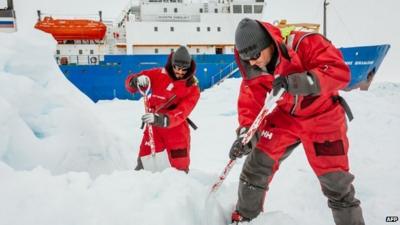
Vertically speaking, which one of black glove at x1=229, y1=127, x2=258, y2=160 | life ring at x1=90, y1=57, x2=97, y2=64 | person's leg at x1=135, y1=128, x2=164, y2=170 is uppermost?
black glove at x1=229, y1=127, x2=258, y2=160

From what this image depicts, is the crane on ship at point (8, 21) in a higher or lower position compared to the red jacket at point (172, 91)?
higher

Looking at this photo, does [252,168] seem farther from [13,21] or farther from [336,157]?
[13,21]

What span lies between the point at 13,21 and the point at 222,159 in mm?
9682

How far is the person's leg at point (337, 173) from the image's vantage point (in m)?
2.23

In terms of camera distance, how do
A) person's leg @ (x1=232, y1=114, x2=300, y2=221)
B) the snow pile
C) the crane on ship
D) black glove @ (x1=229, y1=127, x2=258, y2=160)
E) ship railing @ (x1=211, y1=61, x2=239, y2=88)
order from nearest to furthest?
black glove @ (x1=229, y1=127, x2=258, y2=160)
person's leg @ (x1=232, y1=114, x2=300, y2=221)
the snow pile
the crane on ship
ship railing @ (x1=211, y1=61, x2=239, y2=88)

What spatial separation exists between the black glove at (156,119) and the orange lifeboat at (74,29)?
16.8 meters

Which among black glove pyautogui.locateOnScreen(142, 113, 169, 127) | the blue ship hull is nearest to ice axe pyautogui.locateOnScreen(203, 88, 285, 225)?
black glove pyautogui.locateOnScreen(142, 113, 169, 127)

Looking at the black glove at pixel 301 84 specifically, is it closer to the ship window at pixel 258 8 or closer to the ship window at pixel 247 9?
the ship window at pixel 247 9

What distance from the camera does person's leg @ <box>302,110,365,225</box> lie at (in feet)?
7.30

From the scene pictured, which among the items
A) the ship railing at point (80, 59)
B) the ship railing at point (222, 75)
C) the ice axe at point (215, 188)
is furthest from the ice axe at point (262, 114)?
the ship railing at point (80, 59)

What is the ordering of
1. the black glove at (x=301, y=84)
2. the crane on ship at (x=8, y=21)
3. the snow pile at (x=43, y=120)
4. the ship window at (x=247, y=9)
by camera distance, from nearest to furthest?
the black glove at (x=301, y=84), the snow pile at (x=43, y=120), the crane on ship at (x=8, y=21), the ship window at (x=247, y=9)

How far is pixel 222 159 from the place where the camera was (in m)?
5.73

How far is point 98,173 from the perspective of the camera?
12.4 feet

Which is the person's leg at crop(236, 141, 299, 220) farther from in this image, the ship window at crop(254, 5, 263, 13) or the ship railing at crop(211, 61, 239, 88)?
the ship window at crop(254, 5, 263, 13)
